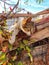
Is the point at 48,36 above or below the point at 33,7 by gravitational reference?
above

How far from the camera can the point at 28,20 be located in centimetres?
126

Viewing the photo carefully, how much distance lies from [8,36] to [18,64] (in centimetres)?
19

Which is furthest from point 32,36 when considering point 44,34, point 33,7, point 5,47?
point 33,7

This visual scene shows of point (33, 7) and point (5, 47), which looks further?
point (33, 7)

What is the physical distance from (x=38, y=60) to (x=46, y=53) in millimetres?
69

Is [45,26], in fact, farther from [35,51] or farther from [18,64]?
[18,64]

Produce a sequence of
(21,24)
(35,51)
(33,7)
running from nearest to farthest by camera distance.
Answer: (21,24) < (35,51) < (33,7)

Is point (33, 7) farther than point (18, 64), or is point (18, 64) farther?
point (33, 7)

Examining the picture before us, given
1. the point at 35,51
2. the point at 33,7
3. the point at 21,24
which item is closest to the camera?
the point at 21,24

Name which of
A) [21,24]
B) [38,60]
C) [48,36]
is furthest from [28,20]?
[38,60]

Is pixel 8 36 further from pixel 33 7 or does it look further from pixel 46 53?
pixel 33 7

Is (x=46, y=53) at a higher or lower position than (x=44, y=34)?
lower

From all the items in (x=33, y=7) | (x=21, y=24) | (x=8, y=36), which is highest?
(x=21, y=24)

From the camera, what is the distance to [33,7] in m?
2.98
